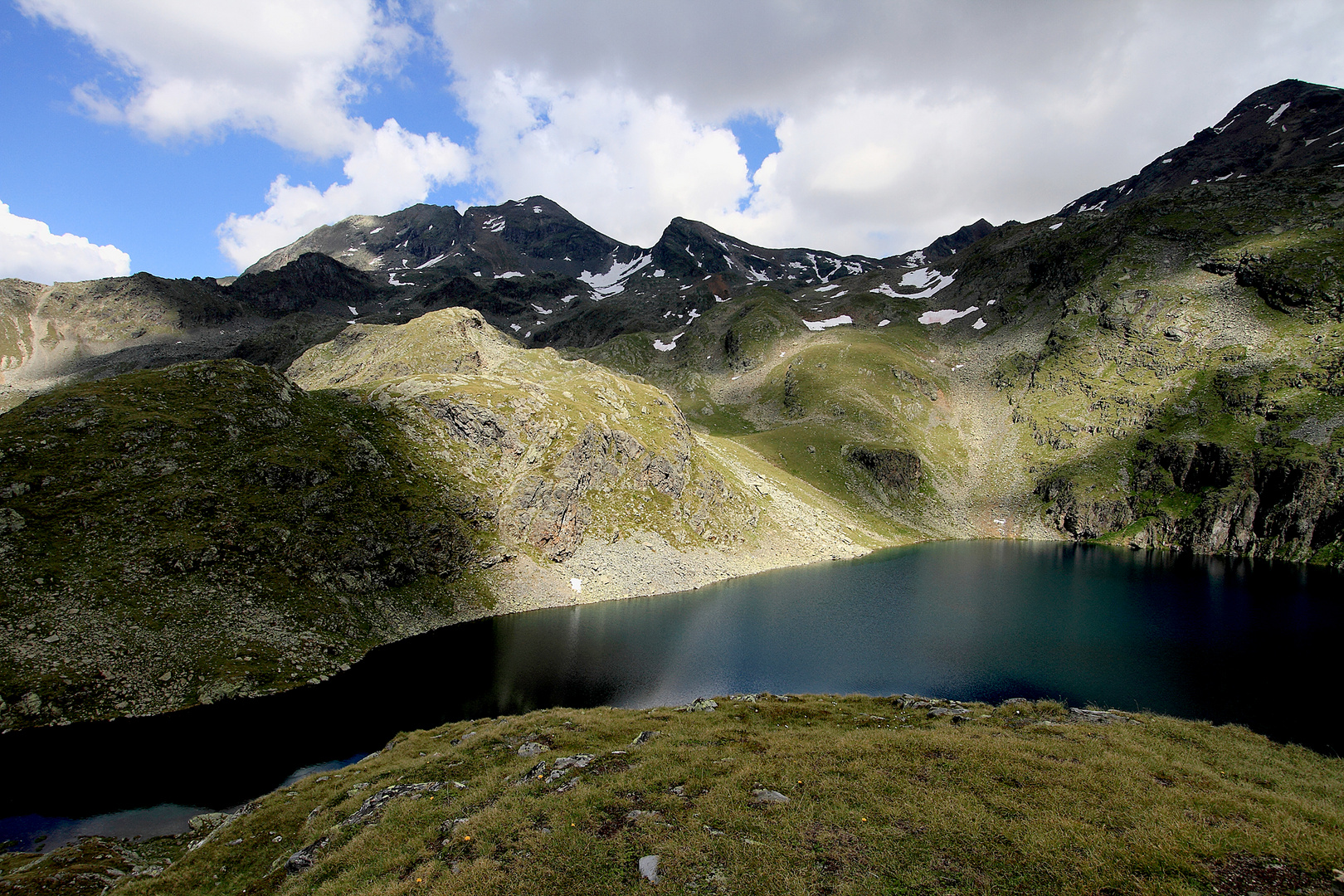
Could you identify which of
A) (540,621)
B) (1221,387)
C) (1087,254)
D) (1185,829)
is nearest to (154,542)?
(540,621)

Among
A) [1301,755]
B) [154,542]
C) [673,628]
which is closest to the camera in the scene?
[1301,755]

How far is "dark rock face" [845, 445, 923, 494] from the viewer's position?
150125mm

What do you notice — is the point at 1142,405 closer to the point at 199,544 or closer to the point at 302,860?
the point at 302,860

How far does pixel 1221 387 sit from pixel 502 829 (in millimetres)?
181270

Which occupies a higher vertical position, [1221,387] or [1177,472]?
[1221,387]

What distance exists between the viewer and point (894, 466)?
497 ft

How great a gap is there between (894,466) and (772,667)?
111 meters

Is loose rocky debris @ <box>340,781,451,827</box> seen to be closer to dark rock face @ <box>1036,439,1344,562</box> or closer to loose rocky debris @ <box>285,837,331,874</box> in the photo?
loose rocky debris @ <box>285,837,331,874</box>

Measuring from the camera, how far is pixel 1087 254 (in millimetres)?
195000

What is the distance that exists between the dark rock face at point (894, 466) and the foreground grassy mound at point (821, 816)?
127836 mm

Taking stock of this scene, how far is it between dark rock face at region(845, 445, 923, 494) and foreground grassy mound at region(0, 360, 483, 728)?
362 ft

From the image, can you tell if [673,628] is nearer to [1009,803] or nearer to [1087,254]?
[1009,803]

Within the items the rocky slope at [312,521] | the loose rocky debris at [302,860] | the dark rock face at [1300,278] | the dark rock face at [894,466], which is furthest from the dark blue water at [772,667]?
the dark rock face at [1300,278]

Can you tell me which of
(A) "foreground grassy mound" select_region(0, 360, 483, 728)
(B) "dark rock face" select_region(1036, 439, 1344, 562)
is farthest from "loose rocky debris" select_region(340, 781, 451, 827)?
(B) "dark rock face" select_region(1036, 439, 1344, 562)
